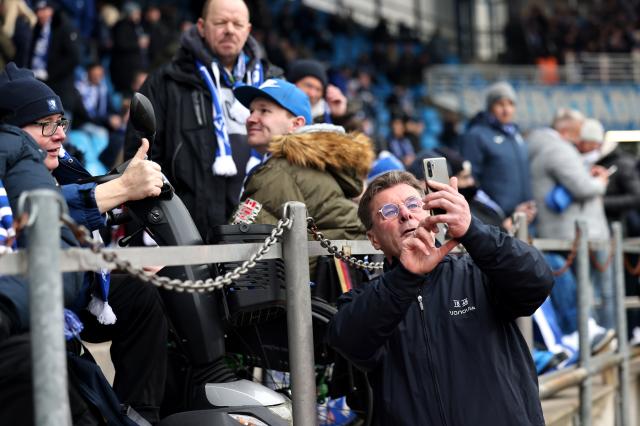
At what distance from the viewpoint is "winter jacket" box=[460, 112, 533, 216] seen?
853 cm

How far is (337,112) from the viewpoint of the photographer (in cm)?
718

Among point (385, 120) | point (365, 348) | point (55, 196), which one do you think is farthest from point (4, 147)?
point (385, 120)

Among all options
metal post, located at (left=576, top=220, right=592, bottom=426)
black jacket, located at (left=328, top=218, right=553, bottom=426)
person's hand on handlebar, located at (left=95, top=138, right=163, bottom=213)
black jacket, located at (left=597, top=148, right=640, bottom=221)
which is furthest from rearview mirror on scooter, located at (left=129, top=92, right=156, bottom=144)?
black jacket, located at (left=597, top=148, right=640, bottom=221)

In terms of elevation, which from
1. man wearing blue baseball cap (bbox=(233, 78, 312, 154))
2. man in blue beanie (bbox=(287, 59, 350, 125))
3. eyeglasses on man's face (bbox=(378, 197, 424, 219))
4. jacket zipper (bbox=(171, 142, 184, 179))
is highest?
man in blue beanie (bbox=(287, 59, 350, 125))

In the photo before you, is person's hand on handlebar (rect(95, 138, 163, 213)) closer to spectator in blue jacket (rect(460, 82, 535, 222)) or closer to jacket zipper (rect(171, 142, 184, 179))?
jacket zipper (rect(171, 142, 184, 179))

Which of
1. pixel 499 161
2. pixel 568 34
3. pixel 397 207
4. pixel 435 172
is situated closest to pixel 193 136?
pixel 397 207

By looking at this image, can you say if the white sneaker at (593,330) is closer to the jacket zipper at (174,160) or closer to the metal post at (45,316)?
the jacket zipper at (174,160)

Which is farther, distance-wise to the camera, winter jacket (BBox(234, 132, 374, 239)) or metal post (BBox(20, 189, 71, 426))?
winter jacket (BBox(234, 132, 374, 239))

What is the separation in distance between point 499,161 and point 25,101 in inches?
225

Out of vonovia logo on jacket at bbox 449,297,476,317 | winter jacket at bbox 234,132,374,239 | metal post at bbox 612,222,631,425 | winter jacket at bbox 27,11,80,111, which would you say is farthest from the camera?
winter jacket at bbox 27,11,80,111

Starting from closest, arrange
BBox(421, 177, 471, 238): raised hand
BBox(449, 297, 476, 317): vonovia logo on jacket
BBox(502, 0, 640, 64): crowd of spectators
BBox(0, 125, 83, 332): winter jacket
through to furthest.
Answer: BBox(0, 125, 83, 332): winter jacket → BBox(421, 177, 471, 238): raised hand → BBox(449, 297, 476, 317): vonovia logo on jacket → BBox(502, 0, 640, 64): crowd of spectators

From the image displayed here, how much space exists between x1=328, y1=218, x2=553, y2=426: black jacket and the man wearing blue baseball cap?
172cm

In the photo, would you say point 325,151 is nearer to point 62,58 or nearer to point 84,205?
point 84,205

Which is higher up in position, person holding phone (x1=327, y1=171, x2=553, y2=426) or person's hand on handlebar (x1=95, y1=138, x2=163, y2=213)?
person's hand on handlebar (x1=95, y1=138, x2=163, y2=213)
